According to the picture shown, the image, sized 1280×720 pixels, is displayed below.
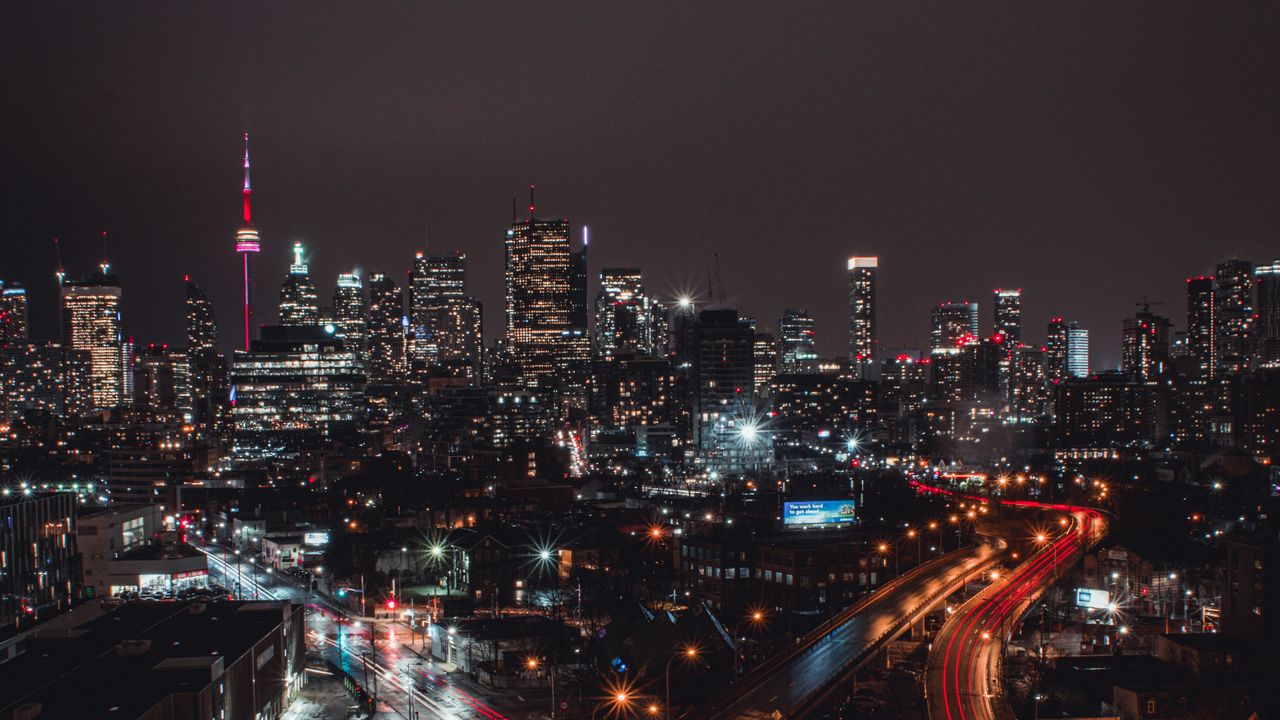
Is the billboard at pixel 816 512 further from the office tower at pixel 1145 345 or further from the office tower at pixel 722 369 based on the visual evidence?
the office tower at pixel 1145 345

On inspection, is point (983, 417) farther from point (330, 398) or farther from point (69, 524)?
point (69, 524)

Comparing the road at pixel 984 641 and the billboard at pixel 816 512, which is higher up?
the billboard at pixel 816 512

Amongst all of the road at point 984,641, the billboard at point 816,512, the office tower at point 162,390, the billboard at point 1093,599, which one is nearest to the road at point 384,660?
the road at point 984,641

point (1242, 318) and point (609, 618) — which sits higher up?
point (1242, 318)

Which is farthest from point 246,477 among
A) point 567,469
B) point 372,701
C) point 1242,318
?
point 1242,318

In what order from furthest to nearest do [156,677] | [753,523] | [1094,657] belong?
[753,523]
[1094,657]
[156,677]

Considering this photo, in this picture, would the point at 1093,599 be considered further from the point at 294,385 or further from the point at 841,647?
the point at 294,385

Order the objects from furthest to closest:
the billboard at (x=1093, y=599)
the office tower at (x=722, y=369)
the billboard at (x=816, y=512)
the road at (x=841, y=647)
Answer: the office tower at (x=722, y=369)
the billboard at (x=816, y=512)
the billboard at (x=1093, y=599)
the road at (x=841, y=647)
